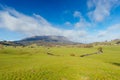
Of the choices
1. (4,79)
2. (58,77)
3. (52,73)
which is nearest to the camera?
(4,79)

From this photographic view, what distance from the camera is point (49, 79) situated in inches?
1255

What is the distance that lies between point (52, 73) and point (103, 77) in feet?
36.3

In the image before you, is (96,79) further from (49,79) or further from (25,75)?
(25,75)

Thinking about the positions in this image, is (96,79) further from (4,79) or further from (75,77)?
(4,79)

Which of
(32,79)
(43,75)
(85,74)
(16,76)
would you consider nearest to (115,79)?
(85,74)

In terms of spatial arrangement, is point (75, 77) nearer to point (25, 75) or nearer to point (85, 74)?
point (85, 74)

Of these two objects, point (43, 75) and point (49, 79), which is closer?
point (49, 79)

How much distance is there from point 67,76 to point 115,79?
10151mm

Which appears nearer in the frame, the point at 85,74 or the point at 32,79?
the point at 32,79

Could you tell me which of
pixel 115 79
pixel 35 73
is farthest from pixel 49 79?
pixel 115 79

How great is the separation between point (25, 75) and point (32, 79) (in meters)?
2.95

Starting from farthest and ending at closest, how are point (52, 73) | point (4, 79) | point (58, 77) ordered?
1. point (52, 73)
2. point (58, 77)
3. point (4, 79)

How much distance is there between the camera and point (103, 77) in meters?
34.9

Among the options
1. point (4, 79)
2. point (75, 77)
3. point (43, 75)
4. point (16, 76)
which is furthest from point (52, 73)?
point (4, 79)
